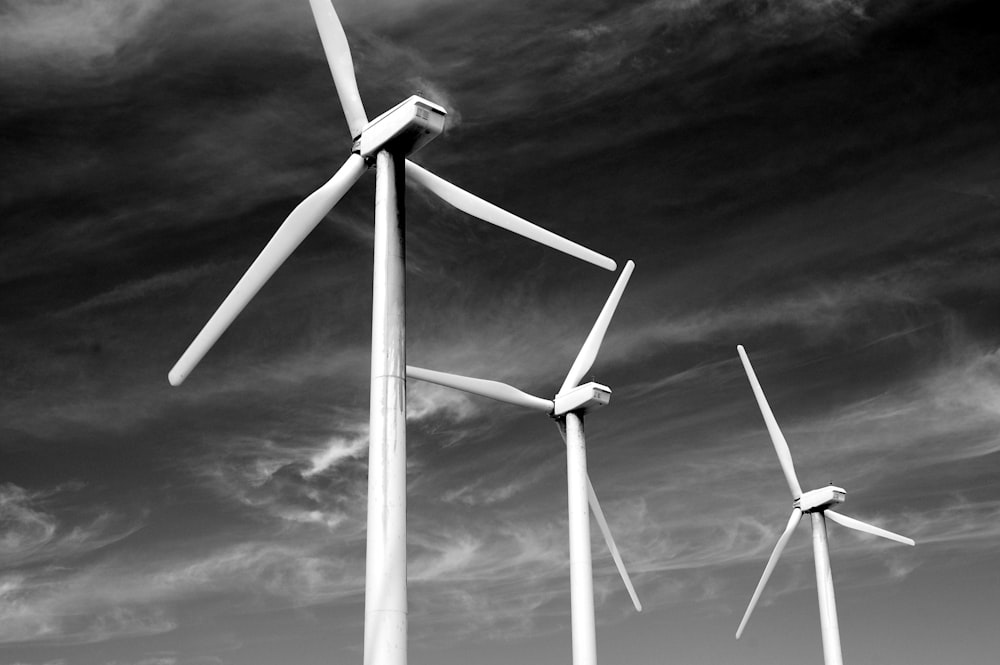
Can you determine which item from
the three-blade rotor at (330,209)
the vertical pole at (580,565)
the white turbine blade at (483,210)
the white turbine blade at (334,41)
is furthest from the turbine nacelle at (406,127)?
the vertical pole at (580,565)

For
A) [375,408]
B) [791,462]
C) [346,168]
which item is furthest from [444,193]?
[791,462]

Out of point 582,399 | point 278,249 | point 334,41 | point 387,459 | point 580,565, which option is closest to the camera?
point 387,459

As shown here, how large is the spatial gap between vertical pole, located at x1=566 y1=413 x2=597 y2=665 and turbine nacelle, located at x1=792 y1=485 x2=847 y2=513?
26.8 metres

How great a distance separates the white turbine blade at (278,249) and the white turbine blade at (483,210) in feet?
8.38

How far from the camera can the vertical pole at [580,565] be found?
46125 millimetres

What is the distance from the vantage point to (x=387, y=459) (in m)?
25.7

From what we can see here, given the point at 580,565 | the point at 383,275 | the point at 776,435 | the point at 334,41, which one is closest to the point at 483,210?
the point at 334,41

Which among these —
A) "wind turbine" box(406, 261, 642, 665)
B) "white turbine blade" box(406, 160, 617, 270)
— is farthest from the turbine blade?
"white turbine blade" box(406, 160, 617, 270)

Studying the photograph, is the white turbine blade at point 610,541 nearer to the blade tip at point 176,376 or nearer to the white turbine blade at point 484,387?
the white turbine blade at point 484,387

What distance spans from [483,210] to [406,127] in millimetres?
6857

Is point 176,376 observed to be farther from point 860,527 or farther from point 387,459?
point 860,527

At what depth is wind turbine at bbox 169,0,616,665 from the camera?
2456 centimetres

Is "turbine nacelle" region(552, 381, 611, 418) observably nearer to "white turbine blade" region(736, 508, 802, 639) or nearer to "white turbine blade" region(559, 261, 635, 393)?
"white turbine blade" region(559, 261, 635, 393)

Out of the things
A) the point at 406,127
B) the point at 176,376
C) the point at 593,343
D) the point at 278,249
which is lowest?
the point at 176,376
